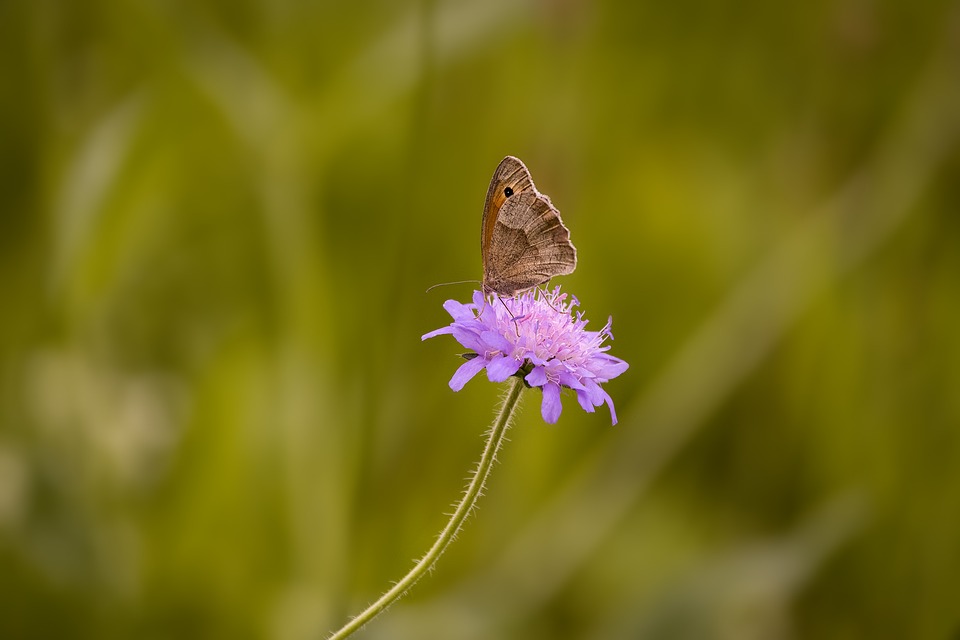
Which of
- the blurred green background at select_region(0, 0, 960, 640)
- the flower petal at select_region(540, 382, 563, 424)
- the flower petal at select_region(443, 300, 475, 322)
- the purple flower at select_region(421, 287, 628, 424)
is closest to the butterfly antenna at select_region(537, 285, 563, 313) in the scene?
the purple flower at select_region(421, 287, 628, 424)

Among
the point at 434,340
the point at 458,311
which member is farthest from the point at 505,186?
the point at 434,340

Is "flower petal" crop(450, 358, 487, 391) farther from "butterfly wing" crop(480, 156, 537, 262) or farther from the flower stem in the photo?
"butterfly wing" crop(480, 156, 537, 262)

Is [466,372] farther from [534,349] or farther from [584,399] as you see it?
[584,399]

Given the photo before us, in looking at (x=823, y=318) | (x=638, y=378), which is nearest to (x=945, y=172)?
(x=823, y=318)

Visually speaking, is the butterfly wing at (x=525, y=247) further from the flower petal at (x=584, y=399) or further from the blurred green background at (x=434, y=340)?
the blurred green background at (x=434, y=340)

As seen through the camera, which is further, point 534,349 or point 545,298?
point 545,298
